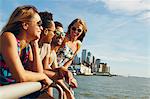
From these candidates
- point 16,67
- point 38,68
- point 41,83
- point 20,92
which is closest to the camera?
point 20,92

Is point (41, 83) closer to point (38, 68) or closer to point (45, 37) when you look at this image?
point (38, 68)

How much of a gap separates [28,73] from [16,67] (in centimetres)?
11

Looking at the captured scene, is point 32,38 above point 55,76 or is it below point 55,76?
above

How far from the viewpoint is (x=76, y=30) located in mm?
3805

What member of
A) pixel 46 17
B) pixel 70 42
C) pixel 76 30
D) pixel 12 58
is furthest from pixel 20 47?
pixel 70 42

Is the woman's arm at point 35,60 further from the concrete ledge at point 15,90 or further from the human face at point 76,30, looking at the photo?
the human face at point 76,30

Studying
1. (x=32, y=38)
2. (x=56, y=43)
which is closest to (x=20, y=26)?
(x=32, y=38)

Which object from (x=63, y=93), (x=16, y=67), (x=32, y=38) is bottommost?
Answer: (x=63, y=93)

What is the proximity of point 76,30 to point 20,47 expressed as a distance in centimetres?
163

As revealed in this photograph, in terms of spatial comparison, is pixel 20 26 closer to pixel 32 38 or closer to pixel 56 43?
pixel 32 38

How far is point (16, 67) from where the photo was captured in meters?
1.94

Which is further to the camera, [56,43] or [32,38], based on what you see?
[56,43]

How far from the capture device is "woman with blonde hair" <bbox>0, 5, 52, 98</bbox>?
1.94m

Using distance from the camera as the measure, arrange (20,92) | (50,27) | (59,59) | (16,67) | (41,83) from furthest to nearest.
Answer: (59,59)
(50,27)
(41,83)
(16,67)
(20,92)
